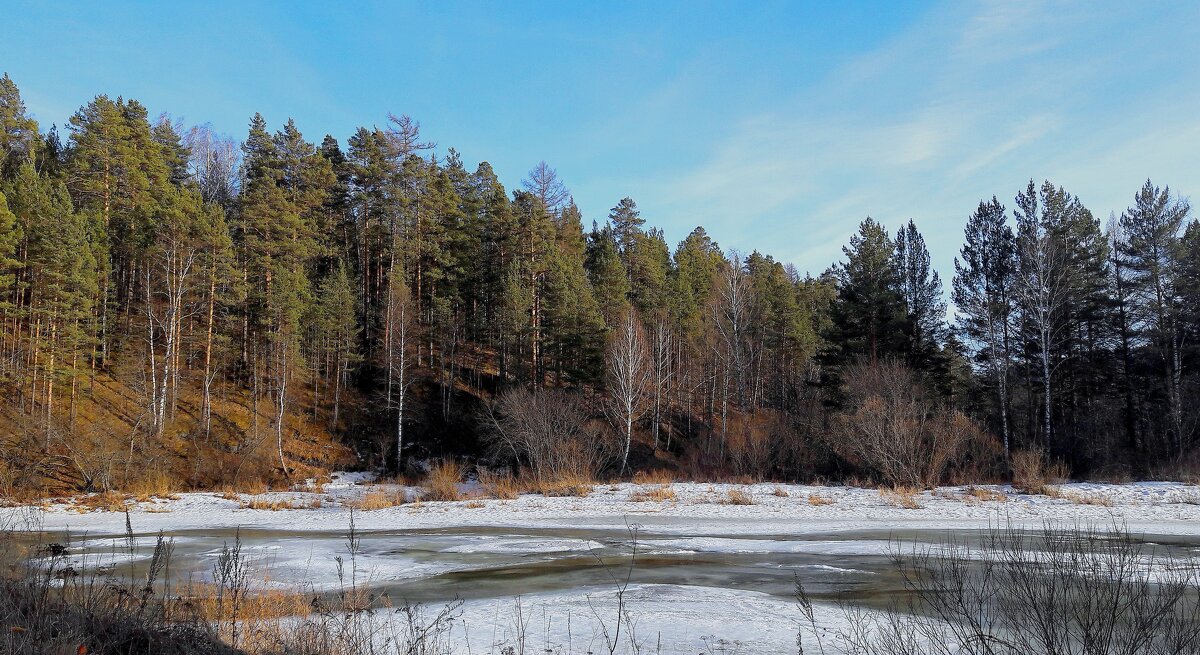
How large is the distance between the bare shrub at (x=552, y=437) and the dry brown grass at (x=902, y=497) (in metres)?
11.9

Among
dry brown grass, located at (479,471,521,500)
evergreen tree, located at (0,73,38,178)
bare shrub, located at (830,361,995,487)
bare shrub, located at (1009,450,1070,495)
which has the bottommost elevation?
dry brown grass, located at (479,471,521,500)

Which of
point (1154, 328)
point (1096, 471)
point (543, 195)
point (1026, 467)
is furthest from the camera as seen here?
point (543, 195)

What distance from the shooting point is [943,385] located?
38.9m

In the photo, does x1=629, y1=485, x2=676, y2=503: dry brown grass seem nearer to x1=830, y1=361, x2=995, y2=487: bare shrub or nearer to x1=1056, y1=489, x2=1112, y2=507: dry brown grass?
x1=830, y1=361, x2=995, y2=487: bare shrub

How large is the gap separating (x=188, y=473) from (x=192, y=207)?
14477 mm

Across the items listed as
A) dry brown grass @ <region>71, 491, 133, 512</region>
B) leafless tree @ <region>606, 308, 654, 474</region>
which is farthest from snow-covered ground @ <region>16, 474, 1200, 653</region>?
leafless tree @ <region>606, 308, 654, 474</region>

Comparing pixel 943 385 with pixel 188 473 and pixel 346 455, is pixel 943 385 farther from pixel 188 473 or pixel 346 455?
pixel 188 473

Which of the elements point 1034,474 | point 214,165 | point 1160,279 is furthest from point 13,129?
point 1160,279

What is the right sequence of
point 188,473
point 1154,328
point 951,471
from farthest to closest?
point 1154,328
point 188,473
point 951,471

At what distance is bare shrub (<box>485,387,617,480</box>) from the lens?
31234 mm

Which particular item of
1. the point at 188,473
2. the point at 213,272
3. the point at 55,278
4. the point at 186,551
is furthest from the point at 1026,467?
the point at 55,278

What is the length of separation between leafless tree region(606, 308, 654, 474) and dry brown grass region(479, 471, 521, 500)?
6.81 m

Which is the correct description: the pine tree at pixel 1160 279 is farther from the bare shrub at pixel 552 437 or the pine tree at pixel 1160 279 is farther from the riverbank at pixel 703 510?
the bare shrub at pixel 552 437

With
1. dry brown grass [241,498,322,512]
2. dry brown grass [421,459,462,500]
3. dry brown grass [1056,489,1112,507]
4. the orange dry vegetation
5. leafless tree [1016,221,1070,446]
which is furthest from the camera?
leafless tree [1016,221,1070,446]
